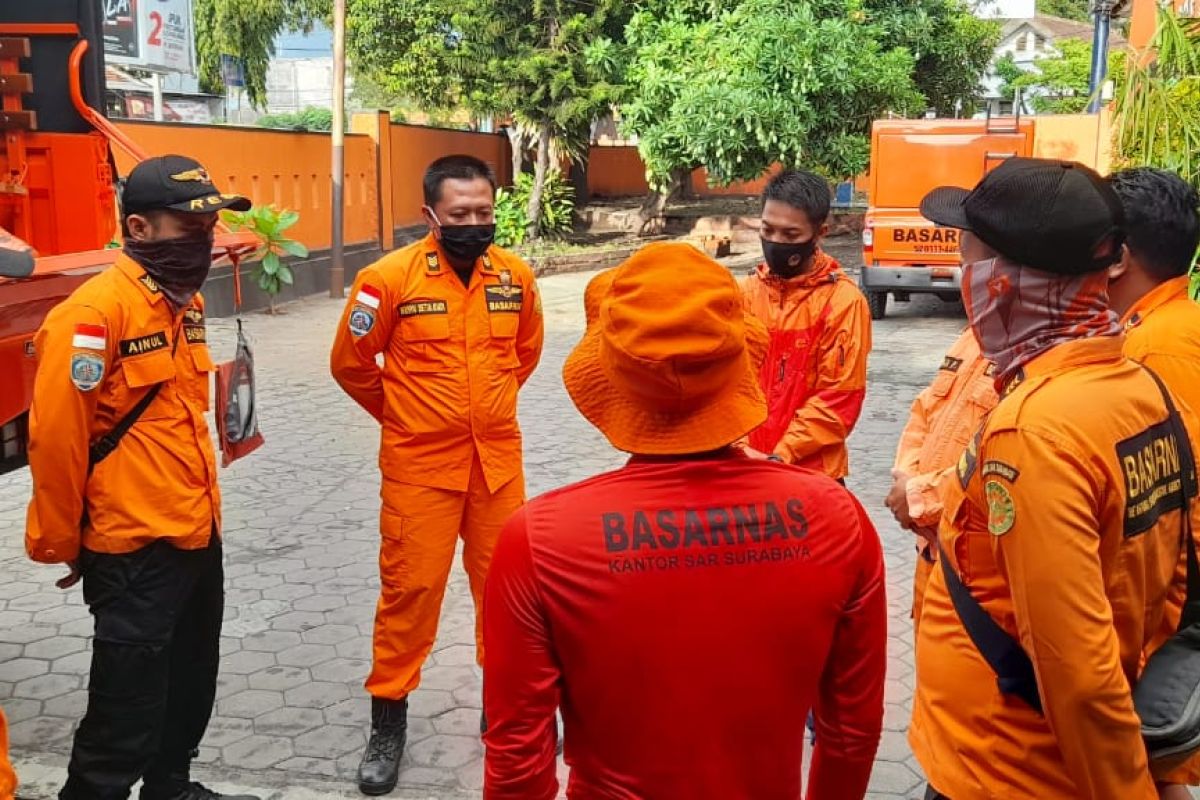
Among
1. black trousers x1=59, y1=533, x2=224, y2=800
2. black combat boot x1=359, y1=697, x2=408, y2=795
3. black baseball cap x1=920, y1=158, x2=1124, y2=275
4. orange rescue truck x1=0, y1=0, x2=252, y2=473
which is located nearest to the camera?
black baseball cap x1=920, y1=158, x2=1124, y2=275

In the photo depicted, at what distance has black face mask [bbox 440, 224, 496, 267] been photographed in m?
3.85

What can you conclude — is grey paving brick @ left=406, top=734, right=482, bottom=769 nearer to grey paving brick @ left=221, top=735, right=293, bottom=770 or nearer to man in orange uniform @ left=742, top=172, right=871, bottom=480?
grey paving brick @ left=221, top=735, right=293, bottom=770

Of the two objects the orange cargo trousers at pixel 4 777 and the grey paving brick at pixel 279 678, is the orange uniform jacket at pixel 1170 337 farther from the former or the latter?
the grey paving brick at pixel 279 678

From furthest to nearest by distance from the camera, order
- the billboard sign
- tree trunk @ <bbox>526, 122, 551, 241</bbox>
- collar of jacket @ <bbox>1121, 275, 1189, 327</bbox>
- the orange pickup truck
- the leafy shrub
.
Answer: the leafy shrub < tree trunk @ <bbox>526, 122, 551, 241</bbox> < the billboard sign < the orange pickup truck < collar of jacket @ <bbox>1121, 275, 1189, 327</bbox>

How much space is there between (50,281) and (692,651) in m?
3.08

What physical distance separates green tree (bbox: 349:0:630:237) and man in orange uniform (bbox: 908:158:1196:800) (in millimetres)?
17380

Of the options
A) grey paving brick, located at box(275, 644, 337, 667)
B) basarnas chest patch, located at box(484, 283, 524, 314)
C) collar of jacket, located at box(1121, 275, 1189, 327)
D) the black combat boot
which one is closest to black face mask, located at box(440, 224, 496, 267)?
basarnas chest patch, located at box(484, 283, 524, 314)

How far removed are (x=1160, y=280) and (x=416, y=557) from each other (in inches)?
91.8

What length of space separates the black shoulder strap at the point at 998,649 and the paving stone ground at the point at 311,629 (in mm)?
1840

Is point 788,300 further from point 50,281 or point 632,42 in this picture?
point 632,42

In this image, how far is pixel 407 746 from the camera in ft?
13.3

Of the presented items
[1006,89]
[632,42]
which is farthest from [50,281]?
[1006,89]

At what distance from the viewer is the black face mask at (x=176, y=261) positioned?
3.20 m

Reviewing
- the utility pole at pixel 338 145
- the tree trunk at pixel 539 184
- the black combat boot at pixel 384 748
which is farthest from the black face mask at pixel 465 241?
the tree trunk at pixel 539 184
